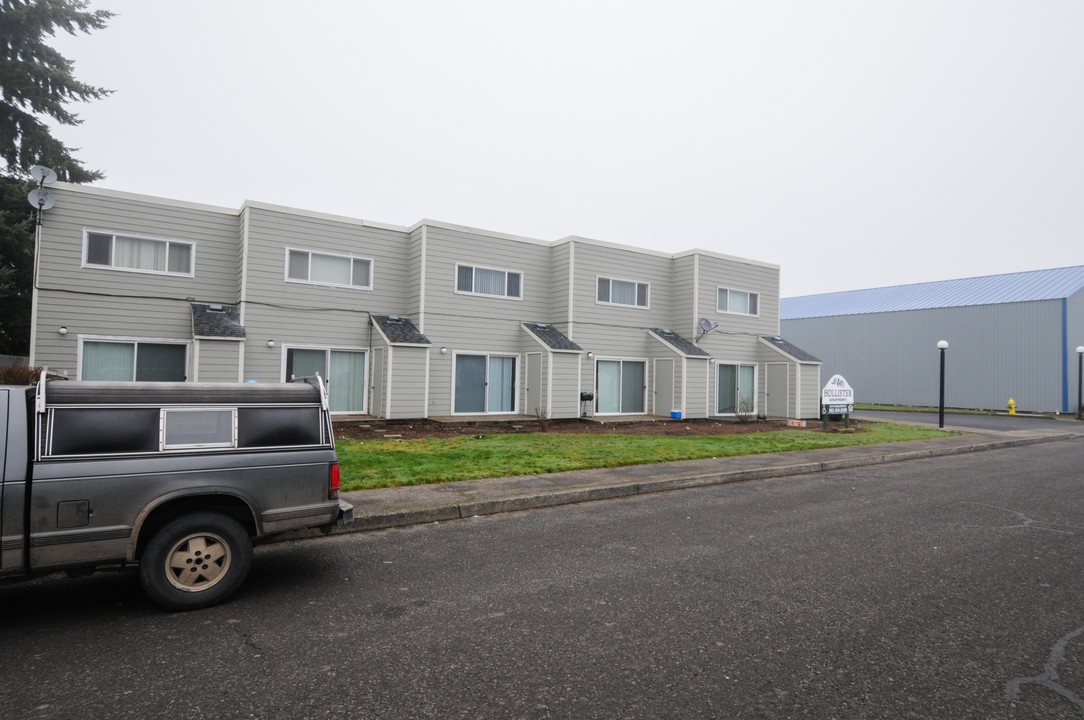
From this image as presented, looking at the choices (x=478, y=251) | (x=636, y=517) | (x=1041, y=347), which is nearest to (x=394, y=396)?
(x=478, y=251)

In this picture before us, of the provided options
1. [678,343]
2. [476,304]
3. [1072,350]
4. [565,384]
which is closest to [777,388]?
[678,343]

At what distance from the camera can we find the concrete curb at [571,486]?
7809mm

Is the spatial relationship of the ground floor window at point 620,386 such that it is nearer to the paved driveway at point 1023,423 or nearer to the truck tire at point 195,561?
the paved driveway at point 1023,423

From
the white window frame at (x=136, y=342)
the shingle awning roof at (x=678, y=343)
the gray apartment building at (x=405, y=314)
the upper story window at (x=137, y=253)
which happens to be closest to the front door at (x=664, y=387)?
the gray apartment building at (x=405, y=314)

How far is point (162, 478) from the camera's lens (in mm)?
4824

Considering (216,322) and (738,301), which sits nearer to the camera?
(216,322)

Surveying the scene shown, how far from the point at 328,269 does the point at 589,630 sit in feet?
56.2

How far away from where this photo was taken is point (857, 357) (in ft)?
132

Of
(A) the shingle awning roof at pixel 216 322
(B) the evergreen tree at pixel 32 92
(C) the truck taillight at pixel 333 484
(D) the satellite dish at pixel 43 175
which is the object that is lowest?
(C) the truck taillight at pixel 333 484

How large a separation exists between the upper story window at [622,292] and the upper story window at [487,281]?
3.14m

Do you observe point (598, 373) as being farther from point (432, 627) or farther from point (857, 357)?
point (857, 357)

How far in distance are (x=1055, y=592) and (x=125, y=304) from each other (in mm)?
19763

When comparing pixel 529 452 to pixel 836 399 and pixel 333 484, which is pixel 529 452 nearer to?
pixel 333 484

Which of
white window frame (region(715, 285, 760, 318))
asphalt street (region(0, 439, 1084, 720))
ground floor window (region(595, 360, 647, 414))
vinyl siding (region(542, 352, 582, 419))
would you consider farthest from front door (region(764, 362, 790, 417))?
asphalt street (region(0, 439, 1084, 720))
